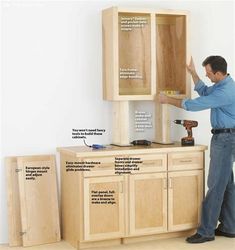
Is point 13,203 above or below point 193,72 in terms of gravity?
below

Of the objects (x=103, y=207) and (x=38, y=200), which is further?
(x=38, y=200)

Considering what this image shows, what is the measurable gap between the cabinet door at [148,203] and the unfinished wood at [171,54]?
0.91m

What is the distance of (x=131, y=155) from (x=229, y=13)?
1.85 meters

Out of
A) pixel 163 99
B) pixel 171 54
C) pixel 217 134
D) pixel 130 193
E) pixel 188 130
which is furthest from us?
pixel 171 54

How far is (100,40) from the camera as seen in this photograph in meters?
4.89

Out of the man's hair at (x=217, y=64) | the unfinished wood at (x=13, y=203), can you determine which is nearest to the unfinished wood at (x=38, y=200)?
the unfinished wood at (x=13, y=203)

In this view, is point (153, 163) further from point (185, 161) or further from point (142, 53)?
point (142, 53)

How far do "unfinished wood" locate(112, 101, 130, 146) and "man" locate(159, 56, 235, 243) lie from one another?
1.09ft

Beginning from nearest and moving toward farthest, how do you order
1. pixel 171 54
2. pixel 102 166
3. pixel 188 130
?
pixel 102 166 → pixel 188 130 → pixel 171 54

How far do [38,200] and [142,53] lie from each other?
5.29ft

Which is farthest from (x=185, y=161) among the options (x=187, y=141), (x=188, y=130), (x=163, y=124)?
(x=163, y=124)

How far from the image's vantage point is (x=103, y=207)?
14.7 feet

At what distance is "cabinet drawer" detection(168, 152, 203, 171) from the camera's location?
473 centimetres

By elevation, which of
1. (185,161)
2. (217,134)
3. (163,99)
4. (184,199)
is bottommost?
(184,199)
